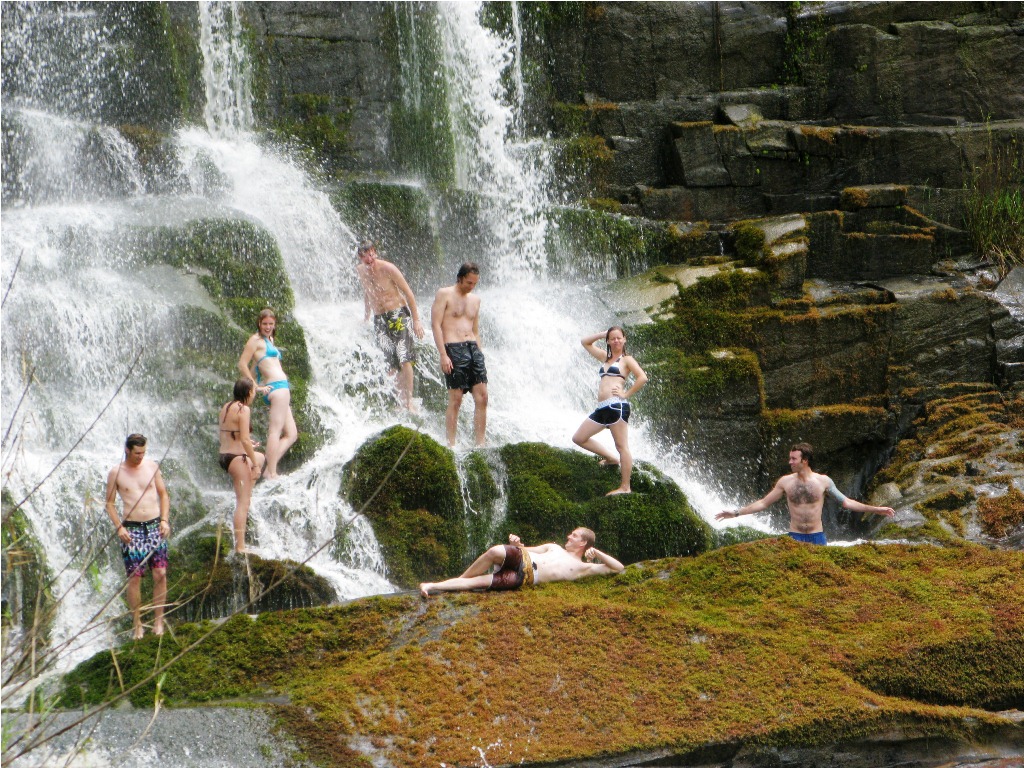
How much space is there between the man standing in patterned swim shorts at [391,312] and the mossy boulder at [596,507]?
5.21 feet

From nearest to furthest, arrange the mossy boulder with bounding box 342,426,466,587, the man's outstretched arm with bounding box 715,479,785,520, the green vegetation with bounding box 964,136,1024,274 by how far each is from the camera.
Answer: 1. the man's outstretched arm with bounding box 715,479,785,520
2. the mossy boulder with bounding box 342,426,466,587
3. the green vegetation with bounding box 964,136,1024,274

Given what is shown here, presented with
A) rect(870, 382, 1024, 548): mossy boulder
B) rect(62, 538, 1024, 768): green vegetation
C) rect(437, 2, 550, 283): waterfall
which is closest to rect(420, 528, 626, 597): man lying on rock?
rect(62, 538, 1024, 768): green vegetation

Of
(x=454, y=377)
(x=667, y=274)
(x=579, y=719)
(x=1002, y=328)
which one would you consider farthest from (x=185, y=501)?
(x=1002, y=328)

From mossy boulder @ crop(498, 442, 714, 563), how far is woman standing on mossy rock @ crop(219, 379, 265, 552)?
2.53 metres

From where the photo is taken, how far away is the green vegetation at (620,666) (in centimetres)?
657

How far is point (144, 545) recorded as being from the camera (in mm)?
8000

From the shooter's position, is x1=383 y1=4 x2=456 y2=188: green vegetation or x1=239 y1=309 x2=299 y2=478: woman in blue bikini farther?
x1=383 y1=4 x2=456 y2=188: green vegetation

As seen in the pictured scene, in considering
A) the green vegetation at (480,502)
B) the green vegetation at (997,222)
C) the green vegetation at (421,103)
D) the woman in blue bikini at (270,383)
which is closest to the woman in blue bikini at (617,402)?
the green vegetation at (480,502)

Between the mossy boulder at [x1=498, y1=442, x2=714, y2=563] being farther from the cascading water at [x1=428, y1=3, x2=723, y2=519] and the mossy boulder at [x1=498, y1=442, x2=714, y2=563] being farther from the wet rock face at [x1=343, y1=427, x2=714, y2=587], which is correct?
the cascading water at [x1=428, y1=3, x2=723, y2=519]

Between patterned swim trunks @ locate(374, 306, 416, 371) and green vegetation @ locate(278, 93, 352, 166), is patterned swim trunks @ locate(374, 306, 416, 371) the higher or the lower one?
the lower one

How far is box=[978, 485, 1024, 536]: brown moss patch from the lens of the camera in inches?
443

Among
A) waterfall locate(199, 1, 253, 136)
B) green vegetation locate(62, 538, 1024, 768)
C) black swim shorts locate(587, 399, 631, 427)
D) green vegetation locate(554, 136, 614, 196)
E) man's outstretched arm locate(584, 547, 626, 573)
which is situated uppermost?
waterfall locate(199, 1, 253, 136)

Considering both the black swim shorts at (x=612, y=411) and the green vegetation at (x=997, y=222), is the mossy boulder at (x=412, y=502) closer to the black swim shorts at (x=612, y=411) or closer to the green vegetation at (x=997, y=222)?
the black swim shorts at (x=612, y=411)

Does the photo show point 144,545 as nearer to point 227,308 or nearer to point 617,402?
point 617,402
